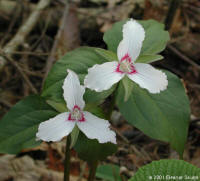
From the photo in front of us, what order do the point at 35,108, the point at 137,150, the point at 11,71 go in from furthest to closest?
1. the point at 11,71
2. the point at 137,150
3. the point at 35,108

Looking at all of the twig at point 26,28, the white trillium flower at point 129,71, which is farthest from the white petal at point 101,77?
the twig at point 26,28

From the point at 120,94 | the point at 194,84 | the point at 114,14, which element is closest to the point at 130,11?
the point at 114,14

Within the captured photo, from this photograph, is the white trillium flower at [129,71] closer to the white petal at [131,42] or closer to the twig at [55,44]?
the white petal at [131,42]

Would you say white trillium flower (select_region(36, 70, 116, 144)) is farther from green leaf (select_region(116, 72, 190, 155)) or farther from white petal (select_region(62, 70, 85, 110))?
green leaf (select_region(116, 72, 190, 155))

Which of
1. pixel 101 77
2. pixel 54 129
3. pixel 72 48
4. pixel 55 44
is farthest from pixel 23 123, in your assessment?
pixel 72 48

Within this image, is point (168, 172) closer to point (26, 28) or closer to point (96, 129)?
point (96, 129)

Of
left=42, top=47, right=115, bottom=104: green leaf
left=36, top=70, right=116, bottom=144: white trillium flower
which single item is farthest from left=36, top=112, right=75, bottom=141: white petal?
left=42, top=47, right=115, bottom=104: green leaf

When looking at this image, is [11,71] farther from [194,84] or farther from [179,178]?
[179,178]
